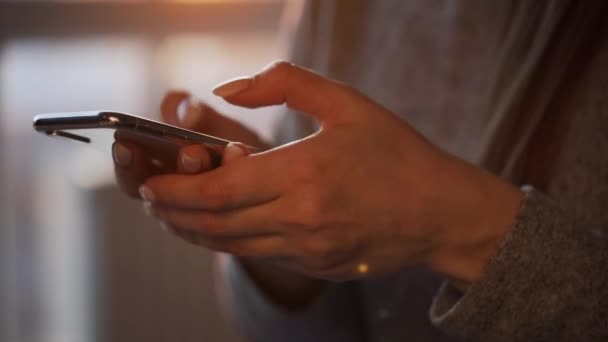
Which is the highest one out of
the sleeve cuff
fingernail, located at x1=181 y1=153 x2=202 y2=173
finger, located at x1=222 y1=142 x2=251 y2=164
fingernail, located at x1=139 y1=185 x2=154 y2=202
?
finger, located at x1=222 y1=142 x2=251 y2=164

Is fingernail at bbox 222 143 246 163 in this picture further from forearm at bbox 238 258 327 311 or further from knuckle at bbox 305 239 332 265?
forearm at bbox 238 258 327 311

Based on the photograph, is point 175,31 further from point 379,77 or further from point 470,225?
point 470,225

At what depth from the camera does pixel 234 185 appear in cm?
34

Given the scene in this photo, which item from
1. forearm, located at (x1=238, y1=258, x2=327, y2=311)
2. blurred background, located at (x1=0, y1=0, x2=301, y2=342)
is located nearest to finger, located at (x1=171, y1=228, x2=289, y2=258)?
forearm, located at (x1=238, y1=258, x2=327, y2=311)

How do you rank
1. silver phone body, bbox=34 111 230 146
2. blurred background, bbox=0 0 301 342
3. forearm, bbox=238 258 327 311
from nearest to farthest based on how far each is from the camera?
1. silver phone body, bbox=34 111 230 146
2. forearm, bbox=238 258 327 311
3. blurred background, bbox=0 0 301 342

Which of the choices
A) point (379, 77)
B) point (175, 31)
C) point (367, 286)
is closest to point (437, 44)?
point (379, 77)

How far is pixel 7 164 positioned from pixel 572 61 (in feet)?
3.08

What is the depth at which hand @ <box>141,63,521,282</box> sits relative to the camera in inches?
13.4

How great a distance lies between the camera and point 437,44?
1.93ft

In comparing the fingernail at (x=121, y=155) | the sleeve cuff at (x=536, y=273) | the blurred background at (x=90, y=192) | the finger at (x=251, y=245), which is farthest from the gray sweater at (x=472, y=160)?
the blurred background at (x=90, y=192)

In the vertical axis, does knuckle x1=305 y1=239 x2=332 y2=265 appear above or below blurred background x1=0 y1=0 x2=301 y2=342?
above

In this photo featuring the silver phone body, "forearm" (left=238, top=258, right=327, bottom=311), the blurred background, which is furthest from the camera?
the blurred background

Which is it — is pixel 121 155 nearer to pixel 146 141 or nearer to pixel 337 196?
pixel 146 141

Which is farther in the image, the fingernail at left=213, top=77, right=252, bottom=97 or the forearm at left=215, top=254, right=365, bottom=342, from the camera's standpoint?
the forearm at left=215, top=254, right=365, bottom=342
